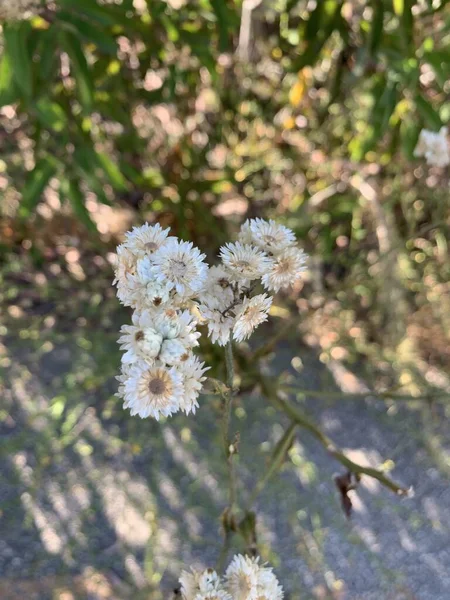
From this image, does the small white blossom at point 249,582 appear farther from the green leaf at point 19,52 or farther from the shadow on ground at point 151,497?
the green leaf at point 19,52

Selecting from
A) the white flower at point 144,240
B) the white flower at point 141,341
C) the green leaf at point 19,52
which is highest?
the green leaf at point 19,52

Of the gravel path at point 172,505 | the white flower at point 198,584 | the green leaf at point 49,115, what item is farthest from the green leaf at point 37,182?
the white flower at point 198,584

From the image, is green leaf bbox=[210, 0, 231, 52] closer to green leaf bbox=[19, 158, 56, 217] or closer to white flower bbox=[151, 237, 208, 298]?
green leaf bbox=[19, 158, 56, 217]

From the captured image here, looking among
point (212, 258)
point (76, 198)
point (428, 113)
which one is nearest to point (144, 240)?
point (76, 198)

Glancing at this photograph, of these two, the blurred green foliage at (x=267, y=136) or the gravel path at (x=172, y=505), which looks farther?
the gravel path at (x=172, y=505)

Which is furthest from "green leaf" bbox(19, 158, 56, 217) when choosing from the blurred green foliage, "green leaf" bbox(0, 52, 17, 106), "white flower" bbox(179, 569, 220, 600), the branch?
"white flower" bbox(179, 569, 220, 600)

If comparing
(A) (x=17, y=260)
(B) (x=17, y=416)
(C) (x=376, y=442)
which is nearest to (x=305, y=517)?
(C) (x=376, y=442)

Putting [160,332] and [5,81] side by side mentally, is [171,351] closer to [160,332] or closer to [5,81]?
[160,332]
